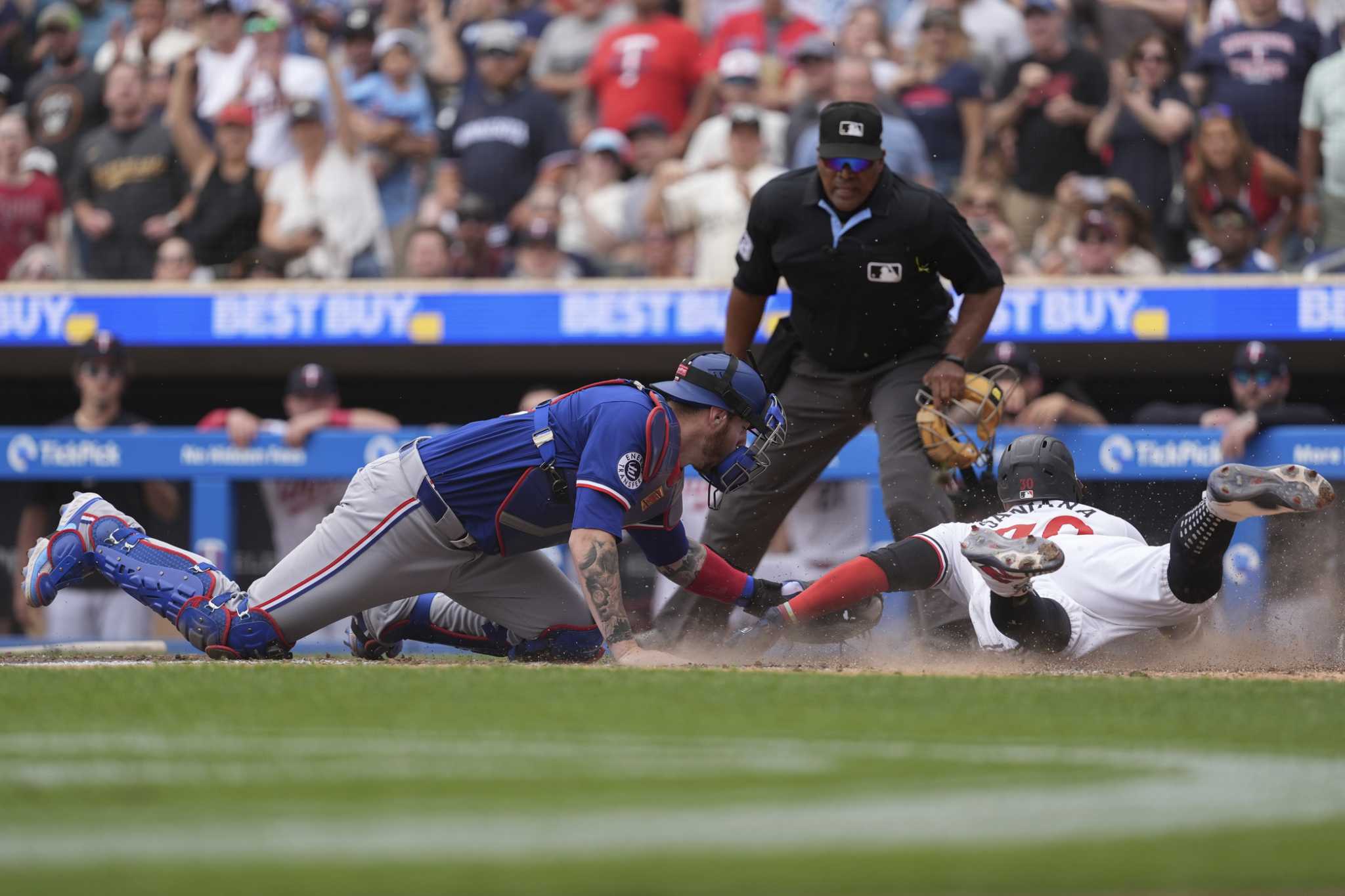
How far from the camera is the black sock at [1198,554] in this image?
5887 mm

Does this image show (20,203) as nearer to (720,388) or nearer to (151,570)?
(151,570)

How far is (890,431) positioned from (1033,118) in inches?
170

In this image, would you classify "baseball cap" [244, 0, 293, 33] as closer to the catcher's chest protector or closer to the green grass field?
the catcher's chest protector

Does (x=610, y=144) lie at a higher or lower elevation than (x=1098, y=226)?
higher

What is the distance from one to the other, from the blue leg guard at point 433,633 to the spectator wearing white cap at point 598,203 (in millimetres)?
4481

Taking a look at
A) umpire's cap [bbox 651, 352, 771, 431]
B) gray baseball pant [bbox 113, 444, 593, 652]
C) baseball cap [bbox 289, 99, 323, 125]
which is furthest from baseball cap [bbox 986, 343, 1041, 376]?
baseball cap [bbox 289, 99, 323, 125]

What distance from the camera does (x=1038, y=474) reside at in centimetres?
673

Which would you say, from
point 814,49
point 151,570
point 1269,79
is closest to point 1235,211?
point 1269,79

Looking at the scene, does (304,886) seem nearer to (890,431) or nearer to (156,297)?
(890,431)

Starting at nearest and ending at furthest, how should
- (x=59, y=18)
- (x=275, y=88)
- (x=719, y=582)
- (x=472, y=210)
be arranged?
(x=719, y=582), (x=472, y=210), (x=275, y=88), (x=59, y=18)

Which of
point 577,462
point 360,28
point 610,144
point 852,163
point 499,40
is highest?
point 360,28

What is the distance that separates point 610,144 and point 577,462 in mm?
5627

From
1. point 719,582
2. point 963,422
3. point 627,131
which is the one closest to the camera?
point 719,582

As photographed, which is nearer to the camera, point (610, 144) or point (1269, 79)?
point (1269, 79)
